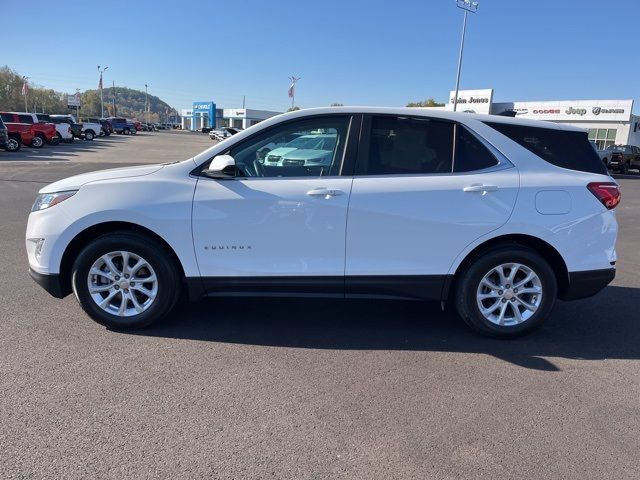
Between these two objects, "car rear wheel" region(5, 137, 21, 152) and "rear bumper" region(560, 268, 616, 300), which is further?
"car rear wheel" region(5, 137, 21, 152)

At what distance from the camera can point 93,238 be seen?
414 cm

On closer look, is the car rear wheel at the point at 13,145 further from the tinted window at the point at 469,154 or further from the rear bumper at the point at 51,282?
the tinted window at the point at 469,154

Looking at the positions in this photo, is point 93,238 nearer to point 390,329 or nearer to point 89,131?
point 390,329

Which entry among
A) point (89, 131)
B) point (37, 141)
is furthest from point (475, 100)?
point (37, 141)

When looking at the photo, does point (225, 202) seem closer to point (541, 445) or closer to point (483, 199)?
point (483, 199)

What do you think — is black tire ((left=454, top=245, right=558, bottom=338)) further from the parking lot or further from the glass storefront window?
the glass storefront window

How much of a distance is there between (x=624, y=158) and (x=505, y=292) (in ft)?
103

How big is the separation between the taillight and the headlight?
13.8 feet

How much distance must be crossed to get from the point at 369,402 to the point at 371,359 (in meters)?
0.63

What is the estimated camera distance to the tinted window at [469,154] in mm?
4121

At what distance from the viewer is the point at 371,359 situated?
3799 mm

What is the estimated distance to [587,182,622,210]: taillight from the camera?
4090mm

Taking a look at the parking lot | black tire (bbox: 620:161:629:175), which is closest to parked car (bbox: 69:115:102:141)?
black tire (bbox: 620:161:629:175)

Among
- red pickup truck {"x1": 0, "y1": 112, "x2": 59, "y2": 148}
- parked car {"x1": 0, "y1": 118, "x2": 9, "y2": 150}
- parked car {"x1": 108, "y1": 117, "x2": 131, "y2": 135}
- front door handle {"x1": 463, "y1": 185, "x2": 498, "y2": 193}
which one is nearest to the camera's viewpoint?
front door handle {"x1": 463, "y1": 185, "x2": 498, "y2": 193}
